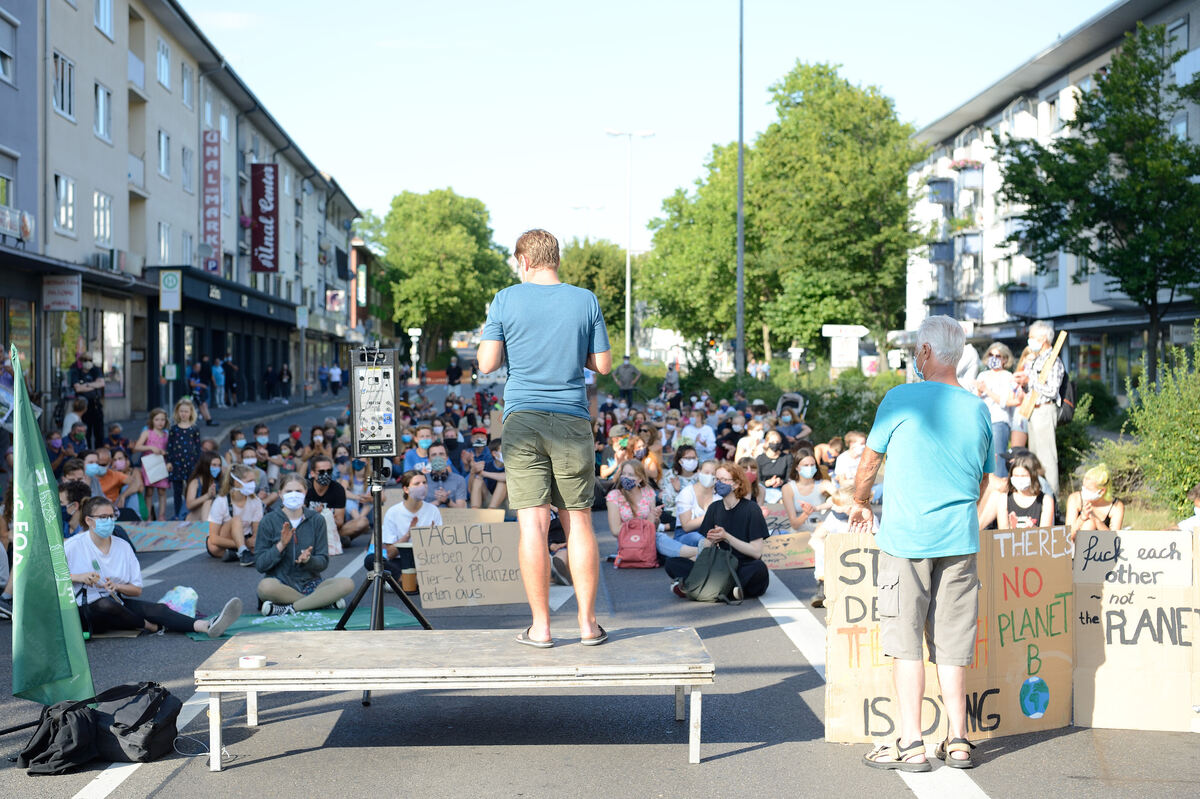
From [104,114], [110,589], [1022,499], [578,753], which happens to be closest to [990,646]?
[578,753]

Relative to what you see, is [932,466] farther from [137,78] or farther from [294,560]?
[137,78]

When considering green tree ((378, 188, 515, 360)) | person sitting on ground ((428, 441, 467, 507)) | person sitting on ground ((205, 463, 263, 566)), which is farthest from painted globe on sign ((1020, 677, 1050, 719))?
green tree ((378, 188, 515, 360))

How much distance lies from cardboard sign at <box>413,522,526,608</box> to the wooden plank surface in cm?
421

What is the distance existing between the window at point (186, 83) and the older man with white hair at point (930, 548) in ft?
132

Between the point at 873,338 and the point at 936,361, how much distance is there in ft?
183

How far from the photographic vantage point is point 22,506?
5.78 meters

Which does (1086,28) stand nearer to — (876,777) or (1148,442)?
(1148,442)

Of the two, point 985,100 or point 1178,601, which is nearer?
point 1178,601

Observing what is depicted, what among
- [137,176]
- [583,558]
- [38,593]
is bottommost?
[38,593]

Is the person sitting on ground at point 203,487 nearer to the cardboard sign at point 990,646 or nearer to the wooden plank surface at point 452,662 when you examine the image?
the wooden plank surface at point 452,662

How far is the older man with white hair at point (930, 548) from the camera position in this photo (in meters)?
5.37

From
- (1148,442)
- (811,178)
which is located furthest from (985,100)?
(1148,442)

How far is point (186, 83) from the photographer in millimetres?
42344

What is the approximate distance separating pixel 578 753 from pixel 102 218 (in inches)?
1221
